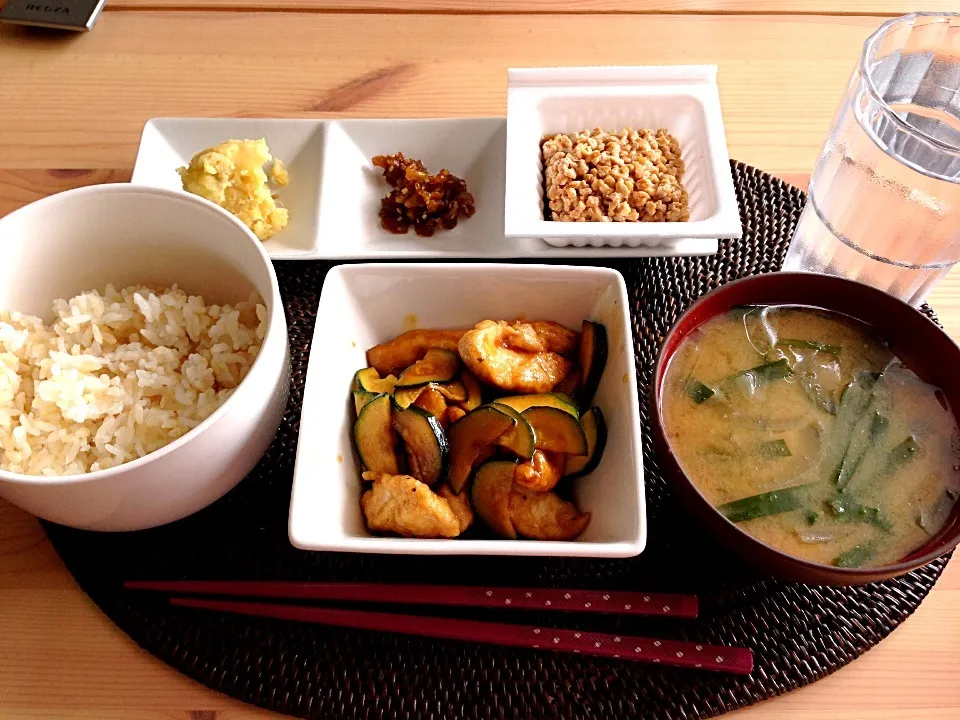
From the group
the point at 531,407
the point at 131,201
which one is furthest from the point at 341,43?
the point at 531,407

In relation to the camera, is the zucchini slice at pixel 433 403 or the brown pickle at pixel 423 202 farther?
the brown pickle at pixel 423 202

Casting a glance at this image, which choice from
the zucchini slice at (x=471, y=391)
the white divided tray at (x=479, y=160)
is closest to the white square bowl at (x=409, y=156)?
the white divided tray at (x=479, y=160)

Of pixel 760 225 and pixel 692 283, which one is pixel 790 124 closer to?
pixel 760 225

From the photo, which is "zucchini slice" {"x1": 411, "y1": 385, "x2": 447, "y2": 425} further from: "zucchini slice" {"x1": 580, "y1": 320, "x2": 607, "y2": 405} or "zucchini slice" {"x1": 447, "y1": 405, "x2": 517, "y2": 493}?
"zucchini slice" {"x1": 580, "y1": 320, "x2": 607, "y2": 405}

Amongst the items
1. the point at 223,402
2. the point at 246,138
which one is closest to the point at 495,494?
the point at 223,402

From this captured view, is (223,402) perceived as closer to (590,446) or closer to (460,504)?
(460,504)

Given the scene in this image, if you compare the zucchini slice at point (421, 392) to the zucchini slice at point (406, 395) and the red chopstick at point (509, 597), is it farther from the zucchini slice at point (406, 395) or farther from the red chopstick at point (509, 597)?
the red chopstick at point (509, 597)
